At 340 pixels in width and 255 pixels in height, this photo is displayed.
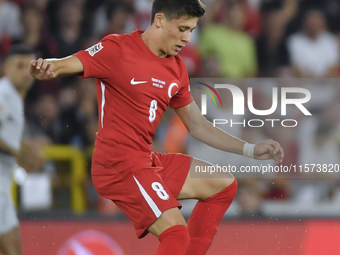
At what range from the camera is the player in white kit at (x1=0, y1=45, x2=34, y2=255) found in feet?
15.9

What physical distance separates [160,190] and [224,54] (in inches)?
165

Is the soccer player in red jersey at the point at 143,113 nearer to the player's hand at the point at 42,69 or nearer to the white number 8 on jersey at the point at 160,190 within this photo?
the white number 8 on jersey at the point at 160,190

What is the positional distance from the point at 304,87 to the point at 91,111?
9.07ft

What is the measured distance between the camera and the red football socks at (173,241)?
309 cm

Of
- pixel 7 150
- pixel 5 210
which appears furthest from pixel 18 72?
pixel 5 210

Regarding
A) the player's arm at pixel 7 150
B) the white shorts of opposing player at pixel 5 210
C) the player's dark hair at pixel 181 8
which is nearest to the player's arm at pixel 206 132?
the player's dark hair at pixel 181 8

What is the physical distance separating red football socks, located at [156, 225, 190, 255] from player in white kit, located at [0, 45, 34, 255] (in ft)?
7.30

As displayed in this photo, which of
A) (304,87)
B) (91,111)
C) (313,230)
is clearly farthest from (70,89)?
(313,230)

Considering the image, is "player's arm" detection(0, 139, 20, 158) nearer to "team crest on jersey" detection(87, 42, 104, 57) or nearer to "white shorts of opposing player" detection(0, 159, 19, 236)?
"white shorts of opposing player" detection(0, 159, 19, 236)

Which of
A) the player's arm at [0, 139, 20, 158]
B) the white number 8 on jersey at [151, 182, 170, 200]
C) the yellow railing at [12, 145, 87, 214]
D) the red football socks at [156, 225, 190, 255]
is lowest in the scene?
the yellow railing at [12, 145, 87, 214]

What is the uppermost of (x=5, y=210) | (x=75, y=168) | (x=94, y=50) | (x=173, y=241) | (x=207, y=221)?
(x=94, y=50)

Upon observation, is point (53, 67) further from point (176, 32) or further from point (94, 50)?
point (176, 32)

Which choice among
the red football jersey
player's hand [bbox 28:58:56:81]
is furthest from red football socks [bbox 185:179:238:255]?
player's hand [bbox 28:58:56:81]

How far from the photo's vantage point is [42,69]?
285cm
